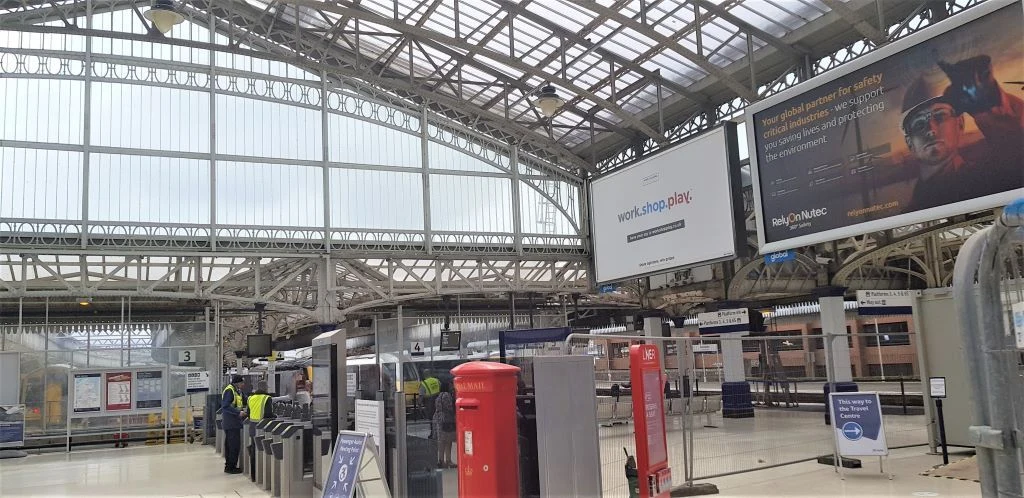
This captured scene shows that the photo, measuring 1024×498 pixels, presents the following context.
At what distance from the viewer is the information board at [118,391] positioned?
70.6ft

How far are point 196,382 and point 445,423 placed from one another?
55.3 feet

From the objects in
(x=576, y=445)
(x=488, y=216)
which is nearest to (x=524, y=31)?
(x=488, y=216)

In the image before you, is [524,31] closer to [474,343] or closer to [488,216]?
[488,216]

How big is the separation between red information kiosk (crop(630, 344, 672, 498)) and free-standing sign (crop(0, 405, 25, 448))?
745 inches

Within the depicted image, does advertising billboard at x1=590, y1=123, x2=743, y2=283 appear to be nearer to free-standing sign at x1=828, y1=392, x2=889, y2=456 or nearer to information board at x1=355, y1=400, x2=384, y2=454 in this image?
free-standing sign at x1=828, y1=392, x2=889, y2=456

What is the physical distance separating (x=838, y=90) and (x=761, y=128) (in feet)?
5.46

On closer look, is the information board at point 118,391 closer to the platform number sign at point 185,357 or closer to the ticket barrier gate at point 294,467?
the platform number sign at point 185,357

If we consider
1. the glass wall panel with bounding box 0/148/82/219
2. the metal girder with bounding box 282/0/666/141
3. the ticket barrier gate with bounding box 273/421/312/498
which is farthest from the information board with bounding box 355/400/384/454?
the glass wall panel with bounding box 0/148/82/219

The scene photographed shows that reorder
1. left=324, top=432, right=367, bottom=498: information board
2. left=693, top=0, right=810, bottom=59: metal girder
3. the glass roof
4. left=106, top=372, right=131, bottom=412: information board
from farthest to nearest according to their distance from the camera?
left=106, top=372, right=131, bottom=412: information board, left=693, top=0, right=810, bottom=59: metal girder, the glass roof, left=324, top=432, right=367, bottom=498: information board

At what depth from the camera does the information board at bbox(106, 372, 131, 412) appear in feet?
70.6

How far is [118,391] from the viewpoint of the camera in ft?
70.9

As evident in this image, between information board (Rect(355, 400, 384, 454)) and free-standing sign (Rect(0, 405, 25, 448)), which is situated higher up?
information board (Rect(355, 400, 384, 454))

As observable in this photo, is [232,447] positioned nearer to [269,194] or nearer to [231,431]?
[231,431]

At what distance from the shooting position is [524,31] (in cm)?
2297
